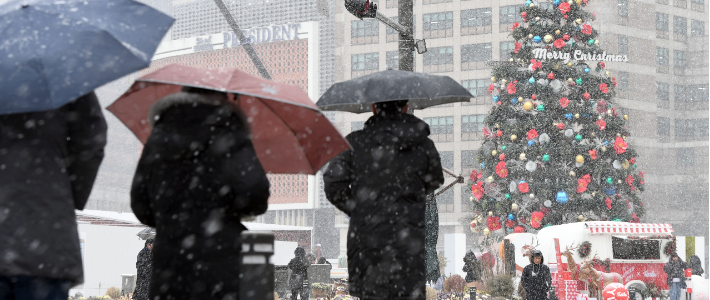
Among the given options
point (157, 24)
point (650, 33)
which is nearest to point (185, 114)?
point (157, 24)

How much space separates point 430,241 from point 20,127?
10.5 metres

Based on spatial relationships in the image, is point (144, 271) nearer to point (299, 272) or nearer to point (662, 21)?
point (299, 272)

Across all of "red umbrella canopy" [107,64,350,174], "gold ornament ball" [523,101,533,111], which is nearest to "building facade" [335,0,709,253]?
"gold ornament ball" [523,101,533,111]

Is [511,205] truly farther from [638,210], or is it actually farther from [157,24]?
[157,24]

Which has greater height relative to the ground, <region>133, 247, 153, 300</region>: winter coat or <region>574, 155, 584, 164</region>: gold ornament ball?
<region>574, 155, 584, 164</region>: gold ornament ball

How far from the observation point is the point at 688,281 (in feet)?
79.4

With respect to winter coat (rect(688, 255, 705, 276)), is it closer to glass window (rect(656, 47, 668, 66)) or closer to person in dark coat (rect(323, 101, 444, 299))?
person in dark coat (rect(323, 101, 444, 299))

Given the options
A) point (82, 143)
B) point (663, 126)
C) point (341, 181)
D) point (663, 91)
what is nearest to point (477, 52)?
point (663, 91)

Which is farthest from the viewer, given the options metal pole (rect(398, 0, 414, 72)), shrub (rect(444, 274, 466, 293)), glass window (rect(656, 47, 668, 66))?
glass window (rect(656, 47, 668, 66))

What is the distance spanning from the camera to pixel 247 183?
12.3ft

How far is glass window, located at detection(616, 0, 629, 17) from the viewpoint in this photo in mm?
80375

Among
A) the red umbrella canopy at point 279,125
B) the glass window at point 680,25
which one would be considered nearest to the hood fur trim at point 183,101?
the red umbrella canopy at point 279,125

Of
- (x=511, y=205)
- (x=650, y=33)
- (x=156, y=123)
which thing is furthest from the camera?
(x=650, y=33)

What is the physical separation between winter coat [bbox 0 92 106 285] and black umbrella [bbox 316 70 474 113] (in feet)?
8.54
